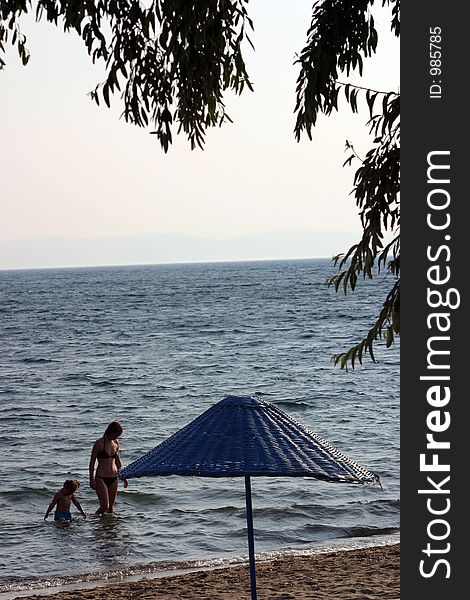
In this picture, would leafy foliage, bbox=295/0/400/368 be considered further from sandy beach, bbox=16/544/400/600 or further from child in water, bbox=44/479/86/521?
child in water, bbox=44/479/86/521

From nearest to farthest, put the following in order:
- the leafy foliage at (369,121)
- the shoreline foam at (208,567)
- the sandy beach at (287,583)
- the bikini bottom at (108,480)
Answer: the leafy foliage at (369,121) < the sandy beach at (287,583) < the shoreline foam at (208,567) < the bikini bottom at (108,480)

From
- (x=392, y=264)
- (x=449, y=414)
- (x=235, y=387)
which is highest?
(x=392, y=264)

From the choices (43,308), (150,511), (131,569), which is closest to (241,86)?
Answer: (131,569)

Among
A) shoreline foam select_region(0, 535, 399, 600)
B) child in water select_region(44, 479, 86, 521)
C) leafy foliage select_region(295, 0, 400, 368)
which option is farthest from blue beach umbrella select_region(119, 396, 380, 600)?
child in water select_region(44, 479, 86, 521)

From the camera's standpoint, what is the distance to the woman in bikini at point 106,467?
1467cm

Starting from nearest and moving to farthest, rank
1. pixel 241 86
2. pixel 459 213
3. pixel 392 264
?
1. pixel 459 213
2. pixel 392 264
3. pixel 241 86

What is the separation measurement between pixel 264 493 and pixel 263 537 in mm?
2745

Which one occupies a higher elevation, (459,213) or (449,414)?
(459,213)

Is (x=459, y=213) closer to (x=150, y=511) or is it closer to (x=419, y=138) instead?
(x=419, y=138)

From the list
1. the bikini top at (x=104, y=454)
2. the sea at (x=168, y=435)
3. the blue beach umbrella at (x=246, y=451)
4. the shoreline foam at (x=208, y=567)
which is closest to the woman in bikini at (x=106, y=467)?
the bikini top at (x=104, y=454)

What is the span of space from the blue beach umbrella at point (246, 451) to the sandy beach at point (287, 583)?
138 inches

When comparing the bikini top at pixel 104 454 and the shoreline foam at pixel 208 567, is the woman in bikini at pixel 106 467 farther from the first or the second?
the shoreline foam at pixel 208 567

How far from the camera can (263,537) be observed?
14.1 meters

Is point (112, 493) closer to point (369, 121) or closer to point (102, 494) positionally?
point (102, 494)
